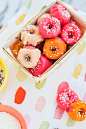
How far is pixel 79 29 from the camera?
2.27 ft

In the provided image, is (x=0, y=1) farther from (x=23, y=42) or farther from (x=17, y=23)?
(x=23, y=42)

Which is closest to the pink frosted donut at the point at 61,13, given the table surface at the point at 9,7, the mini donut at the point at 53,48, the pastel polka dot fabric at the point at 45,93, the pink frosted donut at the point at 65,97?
the mini donut at the point at 53,48

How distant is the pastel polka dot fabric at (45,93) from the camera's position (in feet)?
2.47

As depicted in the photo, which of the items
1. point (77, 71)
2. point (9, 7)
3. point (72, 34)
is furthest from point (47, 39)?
point (9, 7)

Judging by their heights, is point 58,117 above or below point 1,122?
below

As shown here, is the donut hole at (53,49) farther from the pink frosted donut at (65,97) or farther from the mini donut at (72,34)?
the pink frosted donut at (65,97)

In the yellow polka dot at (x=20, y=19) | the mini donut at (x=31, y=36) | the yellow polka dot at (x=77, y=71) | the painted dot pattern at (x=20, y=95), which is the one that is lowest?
the yellow polka dot at (x=77, y=71)

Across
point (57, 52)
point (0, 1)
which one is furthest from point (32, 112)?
point (0, 1)

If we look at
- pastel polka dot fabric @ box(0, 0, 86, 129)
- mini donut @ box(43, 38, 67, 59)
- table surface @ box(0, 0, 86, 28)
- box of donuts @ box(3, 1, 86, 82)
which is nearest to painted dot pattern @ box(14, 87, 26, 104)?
pastel polka dot fabric @ box(0, 0, 86, 129)

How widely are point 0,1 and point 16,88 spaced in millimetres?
676

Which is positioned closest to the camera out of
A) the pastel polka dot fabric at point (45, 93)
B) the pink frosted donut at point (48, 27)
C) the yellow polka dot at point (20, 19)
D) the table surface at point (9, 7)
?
the pink frosted donut at point (48, 27)

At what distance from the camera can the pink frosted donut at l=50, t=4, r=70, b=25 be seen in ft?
2.20

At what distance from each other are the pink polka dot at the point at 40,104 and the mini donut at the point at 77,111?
142 millimetres

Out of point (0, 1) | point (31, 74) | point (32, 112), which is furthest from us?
point (0, 1)
